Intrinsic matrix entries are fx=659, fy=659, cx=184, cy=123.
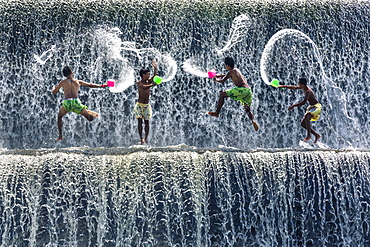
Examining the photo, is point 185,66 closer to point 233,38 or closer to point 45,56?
point 233,38

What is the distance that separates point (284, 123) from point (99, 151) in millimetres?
4524

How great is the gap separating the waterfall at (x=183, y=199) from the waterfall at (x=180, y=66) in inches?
130

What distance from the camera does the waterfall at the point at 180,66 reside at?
1251 cm

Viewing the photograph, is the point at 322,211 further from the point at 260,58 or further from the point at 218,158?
the point at 260,58

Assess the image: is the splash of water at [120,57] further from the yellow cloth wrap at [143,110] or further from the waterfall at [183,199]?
the waterfall at [183,199]

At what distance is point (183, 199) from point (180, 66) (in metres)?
4.49

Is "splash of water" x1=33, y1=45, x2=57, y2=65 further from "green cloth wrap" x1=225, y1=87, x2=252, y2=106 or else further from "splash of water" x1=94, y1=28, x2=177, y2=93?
"green cloth wrap" x1=225, y1=87, x2=252, y2=106

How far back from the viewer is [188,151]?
9352mm

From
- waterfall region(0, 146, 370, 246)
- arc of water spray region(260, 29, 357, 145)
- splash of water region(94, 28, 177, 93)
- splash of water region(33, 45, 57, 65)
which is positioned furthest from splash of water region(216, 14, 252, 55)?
waterfall region(0, 146, 370, 246)

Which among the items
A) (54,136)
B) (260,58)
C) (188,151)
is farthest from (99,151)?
(260,58)

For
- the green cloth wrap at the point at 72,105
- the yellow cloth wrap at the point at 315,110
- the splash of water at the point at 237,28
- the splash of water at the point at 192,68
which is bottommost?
the yellow cloth wrap at the point at 315,110

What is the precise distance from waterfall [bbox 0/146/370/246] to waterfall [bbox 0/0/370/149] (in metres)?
3.29

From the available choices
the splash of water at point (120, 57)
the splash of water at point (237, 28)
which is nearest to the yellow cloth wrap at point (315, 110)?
the splash of water at point (237, 28)

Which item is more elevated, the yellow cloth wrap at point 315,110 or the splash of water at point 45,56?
the splash of water at point 45,56
